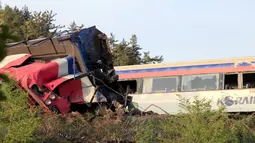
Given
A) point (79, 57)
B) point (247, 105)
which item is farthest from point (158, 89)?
point (79, 57)

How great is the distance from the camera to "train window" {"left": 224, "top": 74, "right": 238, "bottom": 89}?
1464cm

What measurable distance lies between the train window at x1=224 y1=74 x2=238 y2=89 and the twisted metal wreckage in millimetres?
4280

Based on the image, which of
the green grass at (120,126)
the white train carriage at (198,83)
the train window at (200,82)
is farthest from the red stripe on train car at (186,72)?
the green grass at (120,126)

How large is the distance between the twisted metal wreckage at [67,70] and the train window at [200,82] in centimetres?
373

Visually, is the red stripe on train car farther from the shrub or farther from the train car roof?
the shrub

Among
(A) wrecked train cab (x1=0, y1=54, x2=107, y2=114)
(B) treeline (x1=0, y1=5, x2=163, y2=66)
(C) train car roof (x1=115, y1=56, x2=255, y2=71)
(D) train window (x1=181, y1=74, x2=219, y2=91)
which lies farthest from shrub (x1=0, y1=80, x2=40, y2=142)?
(B) treeline (x1=0, y1=5, x2=163, y2=66)

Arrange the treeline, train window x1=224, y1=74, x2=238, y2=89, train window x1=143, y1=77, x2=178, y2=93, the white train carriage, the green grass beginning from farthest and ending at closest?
1. the treeline
2. train window x1=143, y1=77, x2=178, y2=93
3. train window x1=224, y1=74, x2=238, y2=89
4. the white train carriage
5. the green grass

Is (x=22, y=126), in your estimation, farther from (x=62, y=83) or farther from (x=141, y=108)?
(x=141, y=108)

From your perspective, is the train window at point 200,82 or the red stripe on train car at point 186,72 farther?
the train window at point 200,82

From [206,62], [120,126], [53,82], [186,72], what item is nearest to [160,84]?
[186,72]

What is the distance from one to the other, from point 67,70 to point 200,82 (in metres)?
5.71

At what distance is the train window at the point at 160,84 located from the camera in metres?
15.5

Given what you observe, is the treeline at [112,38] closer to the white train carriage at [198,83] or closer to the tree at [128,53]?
the tree at [128,53]

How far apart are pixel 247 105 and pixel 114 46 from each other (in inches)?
693
